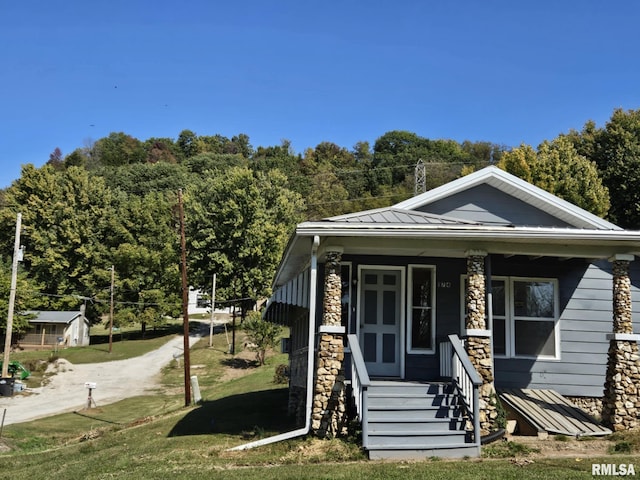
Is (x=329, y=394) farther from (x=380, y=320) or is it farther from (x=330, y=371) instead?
(x=380, y=320)

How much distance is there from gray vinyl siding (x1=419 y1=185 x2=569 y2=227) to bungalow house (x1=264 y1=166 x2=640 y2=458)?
3 centimetres

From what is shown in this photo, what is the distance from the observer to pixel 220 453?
954 cm

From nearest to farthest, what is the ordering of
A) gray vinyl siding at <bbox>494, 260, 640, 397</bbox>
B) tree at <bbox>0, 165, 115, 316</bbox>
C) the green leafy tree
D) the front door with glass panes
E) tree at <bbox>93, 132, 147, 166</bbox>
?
the front door with glass panes, gray vinyl siding at <bbox>494, 260, 640, 397</bbox>, the green leafy tree, tree at <bbox>0, 165, 115, 316</bbox>, tree at <bbox>93, 132, 147, 166</bbox>

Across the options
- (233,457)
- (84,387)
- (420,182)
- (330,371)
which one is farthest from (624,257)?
(84,387)

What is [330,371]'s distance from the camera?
980 centimetres

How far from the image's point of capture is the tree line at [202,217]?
3847cm

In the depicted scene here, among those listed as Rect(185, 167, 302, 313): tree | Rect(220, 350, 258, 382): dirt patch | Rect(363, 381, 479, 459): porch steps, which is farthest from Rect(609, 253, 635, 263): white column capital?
Rect(185, 167, 302, 313): tree

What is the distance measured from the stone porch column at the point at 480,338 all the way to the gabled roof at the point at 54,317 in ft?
146

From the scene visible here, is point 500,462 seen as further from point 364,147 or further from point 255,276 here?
point 364,147

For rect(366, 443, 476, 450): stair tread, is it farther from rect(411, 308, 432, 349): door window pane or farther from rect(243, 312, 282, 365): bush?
rect(243, 312, 282, 365): bush

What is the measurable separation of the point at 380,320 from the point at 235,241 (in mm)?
37282

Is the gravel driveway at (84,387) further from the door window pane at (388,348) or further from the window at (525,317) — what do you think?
the window at (525,317)

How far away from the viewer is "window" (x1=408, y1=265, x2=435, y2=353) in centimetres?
1171

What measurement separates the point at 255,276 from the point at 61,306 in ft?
63.0
